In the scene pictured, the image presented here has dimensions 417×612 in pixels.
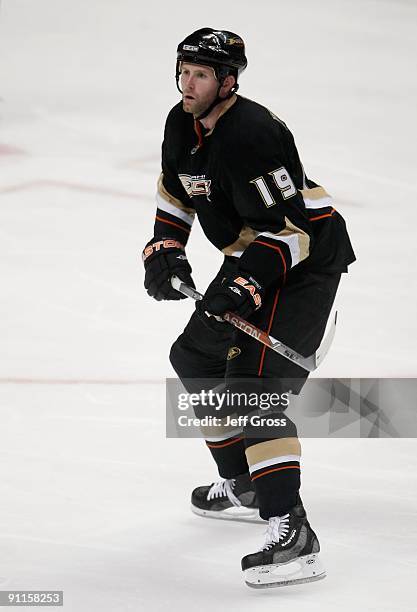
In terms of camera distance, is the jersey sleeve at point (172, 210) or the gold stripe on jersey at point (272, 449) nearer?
the gold stripe on jersey at point (272, 449)

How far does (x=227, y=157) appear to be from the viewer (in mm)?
2426

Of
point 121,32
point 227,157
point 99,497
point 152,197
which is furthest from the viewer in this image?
point 121,32

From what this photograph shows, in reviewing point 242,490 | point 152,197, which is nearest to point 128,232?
point 152,197

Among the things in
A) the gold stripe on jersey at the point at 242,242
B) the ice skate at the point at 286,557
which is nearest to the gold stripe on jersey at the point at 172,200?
the gold stripe on jersey at the point at 242,242

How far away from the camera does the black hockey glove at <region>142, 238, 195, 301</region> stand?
269 centimetres

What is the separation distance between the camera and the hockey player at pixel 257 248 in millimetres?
2369

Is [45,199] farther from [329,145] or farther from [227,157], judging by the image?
[227,157]

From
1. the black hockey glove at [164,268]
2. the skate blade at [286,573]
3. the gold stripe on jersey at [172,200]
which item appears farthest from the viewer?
the gold stripe on jersey at [172,200]

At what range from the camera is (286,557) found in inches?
91.9

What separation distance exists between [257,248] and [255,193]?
4.8 inches

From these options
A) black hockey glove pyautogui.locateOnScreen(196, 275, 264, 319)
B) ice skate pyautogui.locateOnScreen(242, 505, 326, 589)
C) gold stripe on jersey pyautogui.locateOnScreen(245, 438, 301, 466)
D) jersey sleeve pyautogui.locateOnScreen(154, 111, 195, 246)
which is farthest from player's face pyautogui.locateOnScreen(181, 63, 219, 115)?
ice skate pyautogui.locateOnScreen(242, 505, 326, 589)

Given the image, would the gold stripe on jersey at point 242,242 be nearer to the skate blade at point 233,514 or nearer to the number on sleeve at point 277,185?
the number on sleeve at point 277,185

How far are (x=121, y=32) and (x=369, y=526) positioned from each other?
440cm

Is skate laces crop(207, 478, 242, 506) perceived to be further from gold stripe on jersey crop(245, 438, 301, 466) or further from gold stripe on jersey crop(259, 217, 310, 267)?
gold stripe on jersey crop(259, 217, 310, 267)
